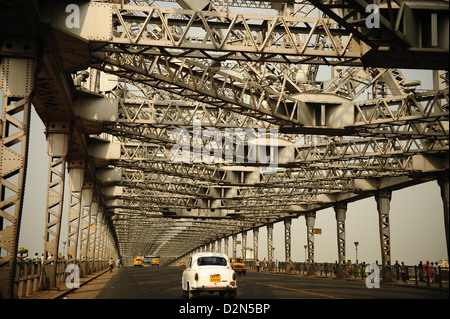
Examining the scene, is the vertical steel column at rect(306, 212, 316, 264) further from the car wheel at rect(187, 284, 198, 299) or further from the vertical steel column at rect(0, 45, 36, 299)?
the vertical steel column at rect(0, 45, 36, 299)

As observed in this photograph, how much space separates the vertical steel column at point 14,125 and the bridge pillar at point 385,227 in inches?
1310

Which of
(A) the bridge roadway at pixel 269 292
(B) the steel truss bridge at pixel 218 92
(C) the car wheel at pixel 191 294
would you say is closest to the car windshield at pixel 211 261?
(C) the car wheel at pixel 191 294

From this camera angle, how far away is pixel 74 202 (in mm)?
35469

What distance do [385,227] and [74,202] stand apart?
24.7 metres

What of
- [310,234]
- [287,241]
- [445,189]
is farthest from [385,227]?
[287,241]

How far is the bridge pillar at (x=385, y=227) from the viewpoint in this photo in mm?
44844

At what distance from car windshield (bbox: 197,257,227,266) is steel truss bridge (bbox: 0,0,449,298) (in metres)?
6.31

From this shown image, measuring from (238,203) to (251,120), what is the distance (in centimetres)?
3498

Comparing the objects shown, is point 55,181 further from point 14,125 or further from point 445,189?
point 445,189

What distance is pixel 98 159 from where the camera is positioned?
1421 inches
